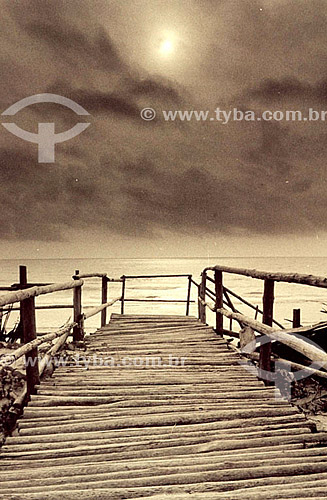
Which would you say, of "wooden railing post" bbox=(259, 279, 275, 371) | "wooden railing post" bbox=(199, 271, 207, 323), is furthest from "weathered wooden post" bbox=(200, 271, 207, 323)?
"wooden railing post" bbox=(259, 279, 275, 371)

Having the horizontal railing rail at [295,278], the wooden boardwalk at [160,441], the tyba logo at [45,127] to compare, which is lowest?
the wooden boardwalk at [160,441]

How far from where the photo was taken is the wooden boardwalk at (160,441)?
2.10 m

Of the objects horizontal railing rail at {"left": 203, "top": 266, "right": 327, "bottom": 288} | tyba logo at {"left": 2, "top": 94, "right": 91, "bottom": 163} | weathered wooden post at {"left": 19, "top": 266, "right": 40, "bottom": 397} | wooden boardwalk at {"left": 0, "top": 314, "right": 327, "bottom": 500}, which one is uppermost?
tyba logo at {"left": 2, "top": 94, "right": 91, "bottom": 163}

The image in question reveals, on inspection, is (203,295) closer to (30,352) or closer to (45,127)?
(30,352)

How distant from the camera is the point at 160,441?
2.61m

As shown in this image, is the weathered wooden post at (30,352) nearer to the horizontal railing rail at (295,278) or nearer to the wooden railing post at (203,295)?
the horizontal railing rail at (295,278)

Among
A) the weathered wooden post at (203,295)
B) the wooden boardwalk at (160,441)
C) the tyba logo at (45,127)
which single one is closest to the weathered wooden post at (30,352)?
the wooden boardwalk at (160,441)

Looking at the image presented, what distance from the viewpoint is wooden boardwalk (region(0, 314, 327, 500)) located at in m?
2.10

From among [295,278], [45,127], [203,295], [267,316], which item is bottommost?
[203,295]

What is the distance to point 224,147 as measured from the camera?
9150 centimetres

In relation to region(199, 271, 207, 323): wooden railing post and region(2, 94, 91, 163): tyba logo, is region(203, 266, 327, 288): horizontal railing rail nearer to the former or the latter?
region(199, 271, 207, 323): wooden railing post

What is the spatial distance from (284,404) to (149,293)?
45074mm

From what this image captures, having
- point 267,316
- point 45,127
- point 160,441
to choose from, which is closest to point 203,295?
point 267,316

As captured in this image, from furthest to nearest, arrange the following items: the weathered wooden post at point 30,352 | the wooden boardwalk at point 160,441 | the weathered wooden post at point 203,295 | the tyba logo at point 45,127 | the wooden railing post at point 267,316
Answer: the tyba logo at point 45,127
the weathered wooden post at point 203,295
the wooden railing post at point 267,316
the weathered wooden post at point 30,352
the wooden boardwalk at point 160,441
